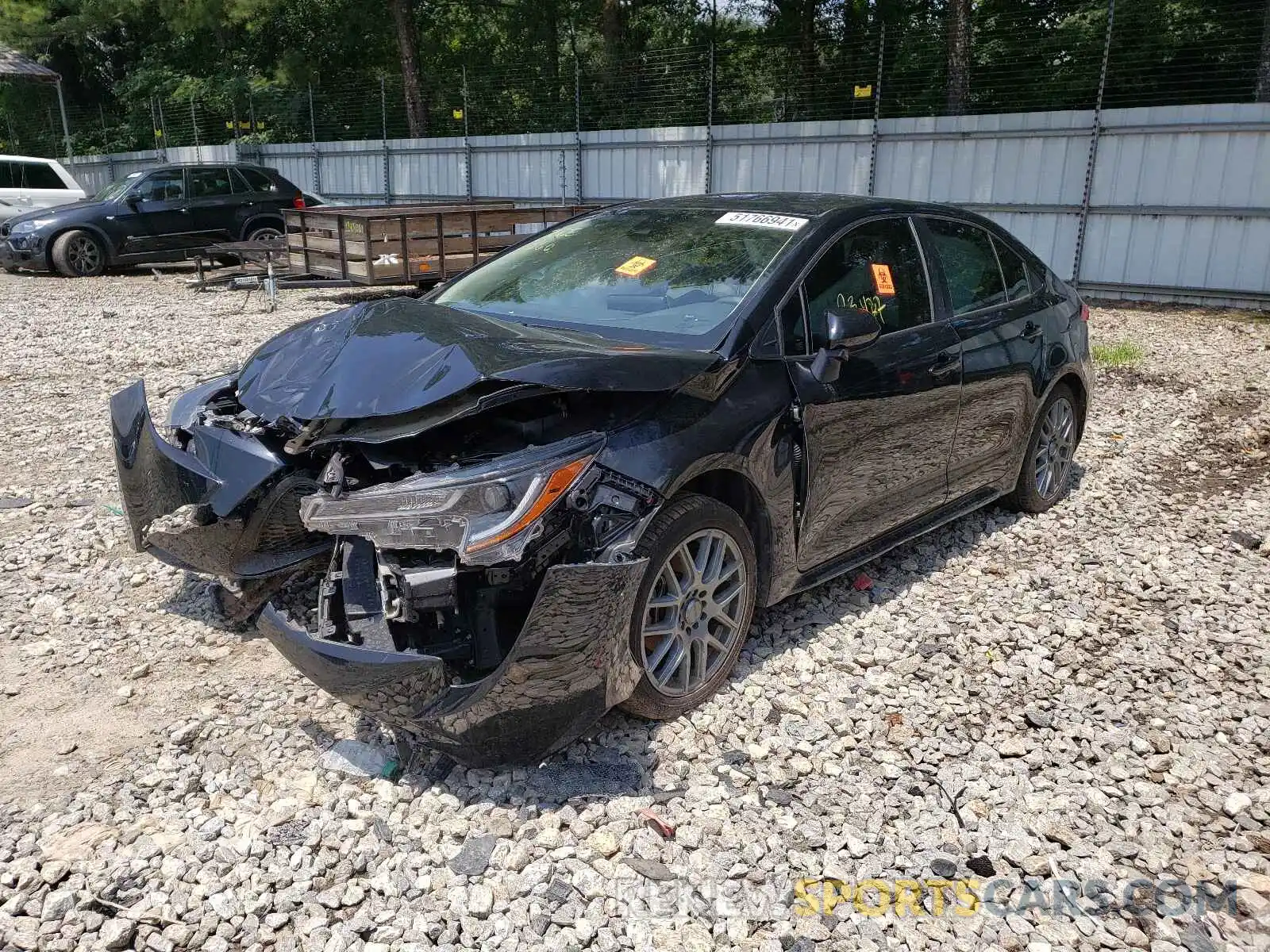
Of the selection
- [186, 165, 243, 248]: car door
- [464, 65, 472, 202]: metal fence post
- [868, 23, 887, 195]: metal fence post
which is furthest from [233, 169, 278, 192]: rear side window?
[868, 23, 887, 195]: metal fence post

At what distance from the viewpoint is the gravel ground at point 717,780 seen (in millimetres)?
2611

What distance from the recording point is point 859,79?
1727 centimetres

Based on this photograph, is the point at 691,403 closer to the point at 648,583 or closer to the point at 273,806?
the point at 648,583

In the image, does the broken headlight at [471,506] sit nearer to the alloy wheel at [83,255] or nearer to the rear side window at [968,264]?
the rear side window at [968,264]

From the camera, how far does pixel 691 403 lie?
3305mm

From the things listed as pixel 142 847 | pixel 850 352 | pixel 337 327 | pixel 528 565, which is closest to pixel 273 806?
pixel 142 847

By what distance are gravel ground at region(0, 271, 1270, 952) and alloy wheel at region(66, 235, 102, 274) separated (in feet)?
41.0

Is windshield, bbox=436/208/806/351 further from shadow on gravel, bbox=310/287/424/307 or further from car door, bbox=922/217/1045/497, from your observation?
shadow on gravel, bbox=310/287/424/307

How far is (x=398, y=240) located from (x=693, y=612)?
997cm

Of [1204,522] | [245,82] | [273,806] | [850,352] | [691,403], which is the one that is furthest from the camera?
[245,82]

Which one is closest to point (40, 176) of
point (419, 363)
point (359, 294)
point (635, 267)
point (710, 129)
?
point (359, 294)

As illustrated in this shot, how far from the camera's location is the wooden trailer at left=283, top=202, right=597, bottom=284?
12.2m

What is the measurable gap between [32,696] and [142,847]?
1.11m

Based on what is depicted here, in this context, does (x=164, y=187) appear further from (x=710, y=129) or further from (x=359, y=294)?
(x=710, y=129)
